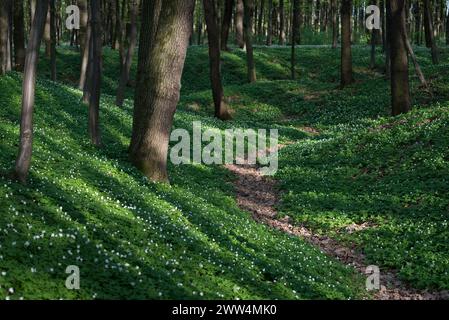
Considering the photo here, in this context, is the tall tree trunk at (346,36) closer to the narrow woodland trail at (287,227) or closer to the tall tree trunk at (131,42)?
the tall tree trunk at (131,42)

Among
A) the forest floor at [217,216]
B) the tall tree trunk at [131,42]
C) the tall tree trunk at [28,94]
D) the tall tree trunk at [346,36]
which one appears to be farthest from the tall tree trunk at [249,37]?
the tall tree trunk at [28,94]

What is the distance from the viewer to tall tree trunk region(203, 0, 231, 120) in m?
30.4

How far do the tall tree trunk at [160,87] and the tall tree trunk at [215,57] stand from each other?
15528 millimetres

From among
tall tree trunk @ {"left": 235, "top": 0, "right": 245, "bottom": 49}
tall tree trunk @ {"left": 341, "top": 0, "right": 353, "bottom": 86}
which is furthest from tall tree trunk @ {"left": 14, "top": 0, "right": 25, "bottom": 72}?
tall tree trunk @ {"left": 235, "top": 0, "right": 245, "bottom": 49}

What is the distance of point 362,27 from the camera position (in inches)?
3893

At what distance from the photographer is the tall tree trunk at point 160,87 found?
1510 centimetres

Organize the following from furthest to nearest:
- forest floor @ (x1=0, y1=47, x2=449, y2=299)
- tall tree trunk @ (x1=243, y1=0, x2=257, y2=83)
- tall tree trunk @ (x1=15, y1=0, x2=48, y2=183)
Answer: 1. tall tree trunk @ (x1=243, y1=0, x2=257, y2=83)
2. tall tree trunk @ (x1=15, y1=0, x2=48, y2=183)
3. forest floor @ (x1=0, y1=47, x2=449, y2=299)

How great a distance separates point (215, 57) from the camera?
31.7 m

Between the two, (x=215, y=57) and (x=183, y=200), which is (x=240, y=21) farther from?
(x=183, y=200)

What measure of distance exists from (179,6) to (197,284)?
9.40 meters

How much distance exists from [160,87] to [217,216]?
4.56 m

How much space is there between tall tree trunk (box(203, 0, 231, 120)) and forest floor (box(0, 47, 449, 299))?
5.08 meters

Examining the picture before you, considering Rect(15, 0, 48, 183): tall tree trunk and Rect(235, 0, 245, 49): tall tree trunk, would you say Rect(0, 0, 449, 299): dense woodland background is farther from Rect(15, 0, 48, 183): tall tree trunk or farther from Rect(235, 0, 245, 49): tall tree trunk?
Rect(235, 0, 245, 49): tall tree trunk

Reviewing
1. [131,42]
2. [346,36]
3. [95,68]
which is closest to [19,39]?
[131,42]
